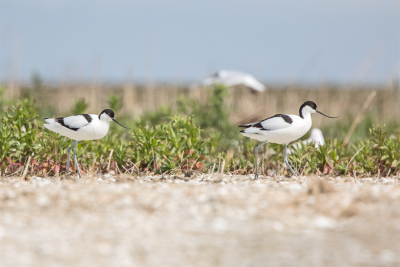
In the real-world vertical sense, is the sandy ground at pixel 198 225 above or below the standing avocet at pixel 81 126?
below

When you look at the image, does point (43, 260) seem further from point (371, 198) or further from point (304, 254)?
point (371, 198)

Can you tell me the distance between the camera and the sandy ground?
313 centimetres

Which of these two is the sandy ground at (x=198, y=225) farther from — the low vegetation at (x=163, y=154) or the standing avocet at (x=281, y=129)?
the low vegetation at (x=163, y=154)

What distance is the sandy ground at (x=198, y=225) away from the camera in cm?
313

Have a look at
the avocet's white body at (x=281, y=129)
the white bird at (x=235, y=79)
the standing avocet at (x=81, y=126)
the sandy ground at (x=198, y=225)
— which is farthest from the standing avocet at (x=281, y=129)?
the white bird at (x=235, y=79)

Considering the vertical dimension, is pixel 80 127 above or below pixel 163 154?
above

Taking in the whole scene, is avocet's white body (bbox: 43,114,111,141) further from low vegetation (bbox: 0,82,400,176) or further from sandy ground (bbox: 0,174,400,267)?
sandy ground (bbox: 0,174,400,267)

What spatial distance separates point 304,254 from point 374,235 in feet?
1.90

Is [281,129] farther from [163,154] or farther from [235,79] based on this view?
[235,79]

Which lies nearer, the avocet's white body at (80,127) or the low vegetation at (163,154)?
the avocet's white body at (80,127)

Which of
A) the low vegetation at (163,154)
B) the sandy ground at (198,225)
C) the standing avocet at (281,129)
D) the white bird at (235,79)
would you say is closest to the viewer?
the sandy ground at (198,225)

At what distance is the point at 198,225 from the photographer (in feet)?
11.9

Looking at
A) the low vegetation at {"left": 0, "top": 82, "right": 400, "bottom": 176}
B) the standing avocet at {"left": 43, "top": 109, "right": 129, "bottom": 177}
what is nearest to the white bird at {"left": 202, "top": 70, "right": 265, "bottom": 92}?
the low vegetation at {"left": 0, "top": 82, "right": 400, "bottom": 176}

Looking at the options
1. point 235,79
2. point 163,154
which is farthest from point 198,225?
point 235,79
